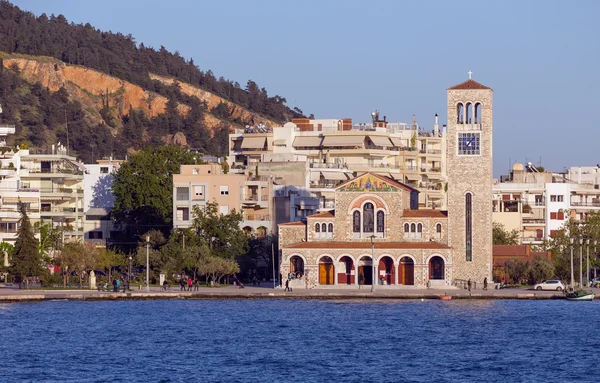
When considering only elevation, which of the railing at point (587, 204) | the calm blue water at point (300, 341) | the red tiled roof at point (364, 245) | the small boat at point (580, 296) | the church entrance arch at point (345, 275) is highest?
the railing at point (587, 204)

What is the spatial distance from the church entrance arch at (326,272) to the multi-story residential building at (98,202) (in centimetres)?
3406

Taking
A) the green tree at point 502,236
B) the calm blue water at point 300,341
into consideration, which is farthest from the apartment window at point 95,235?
the calm blue water at point 300,341

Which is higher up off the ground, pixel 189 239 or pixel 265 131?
pixel 265 131

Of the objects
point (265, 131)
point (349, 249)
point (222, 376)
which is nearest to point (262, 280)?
point (349, 249)

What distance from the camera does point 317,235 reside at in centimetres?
10412

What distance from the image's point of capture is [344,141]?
13938 cm

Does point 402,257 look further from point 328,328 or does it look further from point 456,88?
point 328,328

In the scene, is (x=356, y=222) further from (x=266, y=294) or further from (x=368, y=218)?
(x=266, y=294)

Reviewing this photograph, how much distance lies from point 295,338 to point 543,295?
25.8m

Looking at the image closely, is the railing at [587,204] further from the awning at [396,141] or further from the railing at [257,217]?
the railing at [257,217]

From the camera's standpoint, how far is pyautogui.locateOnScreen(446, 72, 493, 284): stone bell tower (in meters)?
103

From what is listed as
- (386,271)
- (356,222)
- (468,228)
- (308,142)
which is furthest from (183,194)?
(308,142)

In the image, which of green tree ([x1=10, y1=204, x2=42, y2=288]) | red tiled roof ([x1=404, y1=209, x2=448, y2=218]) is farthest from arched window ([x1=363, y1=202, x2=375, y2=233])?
green tree ([x1=10, y1=204, x2=42, y2=288])

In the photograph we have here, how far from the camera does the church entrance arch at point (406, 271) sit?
102000mm
